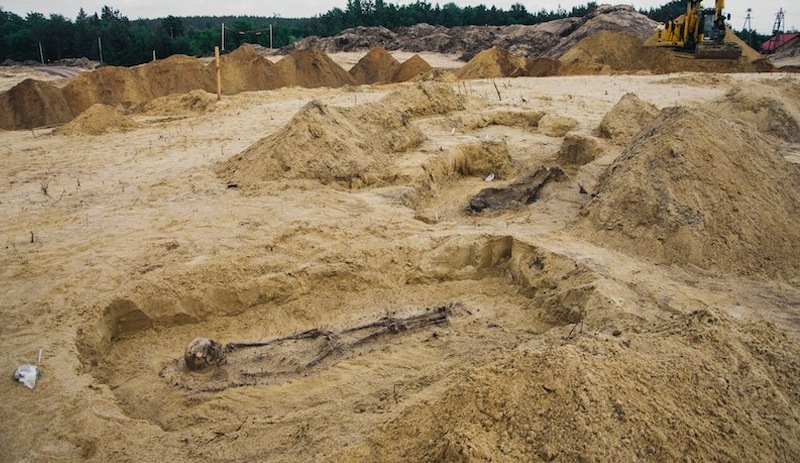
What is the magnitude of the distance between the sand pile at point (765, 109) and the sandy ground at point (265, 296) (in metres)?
1.49

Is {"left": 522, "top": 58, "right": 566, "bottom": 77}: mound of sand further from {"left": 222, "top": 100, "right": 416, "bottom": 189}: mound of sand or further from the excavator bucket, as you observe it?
{"left": 222, "top": 100, "right": 416, "bottom": 189}: mound of sand

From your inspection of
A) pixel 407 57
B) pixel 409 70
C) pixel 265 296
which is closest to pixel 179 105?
pixel 409 70

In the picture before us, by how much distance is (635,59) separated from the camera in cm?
2194

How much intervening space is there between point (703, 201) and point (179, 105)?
38.9ft

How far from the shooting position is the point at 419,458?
253 centimetres

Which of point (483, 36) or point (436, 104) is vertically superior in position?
point (483, 36)

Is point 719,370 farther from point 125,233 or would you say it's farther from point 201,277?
point 125,233

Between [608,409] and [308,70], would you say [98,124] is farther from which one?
[608,409]

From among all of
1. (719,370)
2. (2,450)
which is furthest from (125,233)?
(719,370)

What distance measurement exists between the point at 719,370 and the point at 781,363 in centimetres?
48

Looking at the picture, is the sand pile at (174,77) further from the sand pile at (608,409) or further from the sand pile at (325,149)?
the sand pile at (608,409)

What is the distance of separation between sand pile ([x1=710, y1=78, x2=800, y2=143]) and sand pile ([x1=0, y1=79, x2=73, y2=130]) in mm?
14467

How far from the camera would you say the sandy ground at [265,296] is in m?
3.17

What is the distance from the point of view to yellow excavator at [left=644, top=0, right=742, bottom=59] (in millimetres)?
18719
